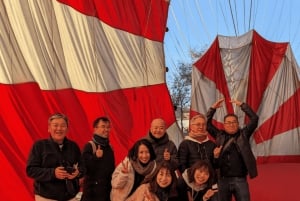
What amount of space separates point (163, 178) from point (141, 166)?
0.93 ft

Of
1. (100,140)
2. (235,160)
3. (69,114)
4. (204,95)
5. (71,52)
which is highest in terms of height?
(71,52)

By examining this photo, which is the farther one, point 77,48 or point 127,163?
point 77,48

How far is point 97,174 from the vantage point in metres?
4.38

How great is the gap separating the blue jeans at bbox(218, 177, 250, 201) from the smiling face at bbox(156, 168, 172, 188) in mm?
1355

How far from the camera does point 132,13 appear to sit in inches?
270

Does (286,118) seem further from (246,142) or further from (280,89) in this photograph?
(246,142)

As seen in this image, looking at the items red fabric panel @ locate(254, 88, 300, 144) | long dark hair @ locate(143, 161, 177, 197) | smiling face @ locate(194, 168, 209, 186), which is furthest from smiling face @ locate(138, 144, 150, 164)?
red fabric panel @ locate(254, 88, 300, 144)

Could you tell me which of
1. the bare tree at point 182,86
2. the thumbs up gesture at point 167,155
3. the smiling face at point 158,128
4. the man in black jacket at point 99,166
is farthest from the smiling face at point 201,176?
the bare tree at point 182,86

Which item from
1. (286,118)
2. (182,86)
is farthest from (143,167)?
(182,86)

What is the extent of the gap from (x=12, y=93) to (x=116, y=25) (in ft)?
5.76

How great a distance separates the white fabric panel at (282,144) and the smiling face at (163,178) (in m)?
5.87

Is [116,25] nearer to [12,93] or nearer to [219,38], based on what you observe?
[12,93]

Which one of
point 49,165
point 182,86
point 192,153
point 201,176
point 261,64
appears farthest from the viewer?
point 182,86

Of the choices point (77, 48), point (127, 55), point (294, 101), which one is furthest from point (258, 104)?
point (77, 48)
